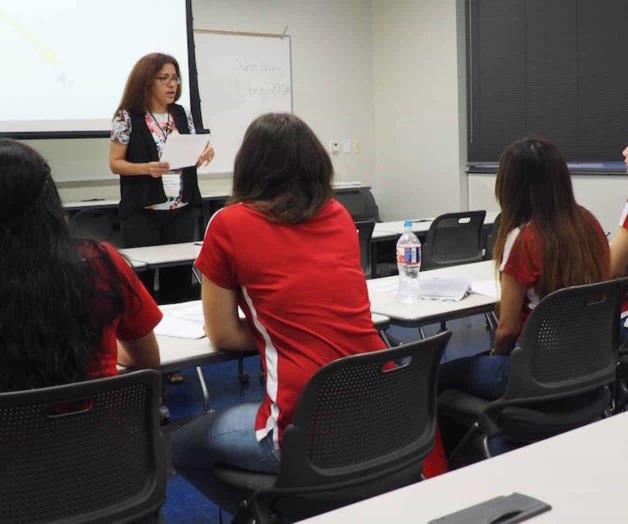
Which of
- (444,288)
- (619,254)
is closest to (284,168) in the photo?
(444,288)

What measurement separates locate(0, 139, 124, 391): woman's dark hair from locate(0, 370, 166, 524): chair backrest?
10 cm

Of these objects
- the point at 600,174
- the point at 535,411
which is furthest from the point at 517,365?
the point at 600,174

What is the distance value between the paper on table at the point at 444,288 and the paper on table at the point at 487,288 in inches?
1.6

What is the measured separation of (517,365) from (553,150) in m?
0.68

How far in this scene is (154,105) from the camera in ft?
13.2

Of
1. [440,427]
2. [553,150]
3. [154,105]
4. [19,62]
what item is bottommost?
[440,427]

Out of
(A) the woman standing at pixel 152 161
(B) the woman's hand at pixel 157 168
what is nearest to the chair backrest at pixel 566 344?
(A) the woman standing at pixel 152 161

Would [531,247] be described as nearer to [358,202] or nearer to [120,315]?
[120,315]

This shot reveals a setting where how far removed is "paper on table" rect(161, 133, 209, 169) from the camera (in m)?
3.82

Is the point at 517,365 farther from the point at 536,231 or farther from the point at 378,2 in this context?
the point at 378,2

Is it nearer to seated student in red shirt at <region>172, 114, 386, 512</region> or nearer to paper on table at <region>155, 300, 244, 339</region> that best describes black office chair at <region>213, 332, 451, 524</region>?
seated student in red shirt at <region>172, 114, 386, 512</region>

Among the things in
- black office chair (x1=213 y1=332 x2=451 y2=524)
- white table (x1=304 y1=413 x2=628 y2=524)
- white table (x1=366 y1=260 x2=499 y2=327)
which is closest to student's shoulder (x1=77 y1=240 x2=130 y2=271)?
black office chair (x1=213 y1=332 x2=451 y2=524)

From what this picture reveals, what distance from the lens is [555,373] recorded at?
2113mm

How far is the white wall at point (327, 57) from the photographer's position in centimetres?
657
